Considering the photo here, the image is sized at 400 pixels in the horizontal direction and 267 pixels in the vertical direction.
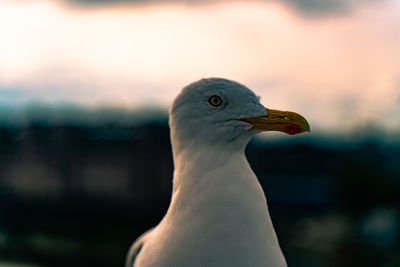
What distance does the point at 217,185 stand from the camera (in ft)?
4.95

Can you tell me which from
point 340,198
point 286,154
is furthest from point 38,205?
point 340,198

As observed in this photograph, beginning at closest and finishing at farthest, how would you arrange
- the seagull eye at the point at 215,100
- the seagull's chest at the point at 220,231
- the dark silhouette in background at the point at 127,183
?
the seagull's chest at the point at 220,231 → the seagull eye at the point at 215,100 → the dark silhouette in background at the point at 127,183

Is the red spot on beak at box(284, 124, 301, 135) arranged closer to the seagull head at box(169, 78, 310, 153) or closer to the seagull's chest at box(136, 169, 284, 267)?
the seagull head at box(169, 78, 310, 153)

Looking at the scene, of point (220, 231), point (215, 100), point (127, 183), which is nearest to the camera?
point (220, 231)

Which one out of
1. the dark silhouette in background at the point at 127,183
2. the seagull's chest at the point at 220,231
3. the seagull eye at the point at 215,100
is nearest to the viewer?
the seagull's chest at the point at 220,231

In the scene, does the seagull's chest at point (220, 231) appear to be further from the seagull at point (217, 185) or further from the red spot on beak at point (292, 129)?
the red spot on beak at point (292, 129)

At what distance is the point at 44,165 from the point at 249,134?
2550 centimetres

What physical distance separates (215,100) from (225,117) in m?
0.07

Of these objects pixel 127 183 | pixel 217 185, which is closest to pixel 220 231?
pixel 217 185

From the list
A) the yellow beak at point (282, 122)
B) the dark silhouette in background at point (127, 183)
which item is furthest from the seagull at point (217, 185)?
the dark silhouette in background at point (127, 183)

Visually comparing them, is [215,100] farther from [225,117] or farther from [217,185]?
[217,185]

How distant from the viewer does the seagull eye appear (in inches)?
61.6

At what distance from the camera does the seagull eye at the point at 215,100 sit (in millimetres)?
1564

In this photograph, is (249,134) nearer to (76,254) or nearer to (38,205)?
(76,254)
